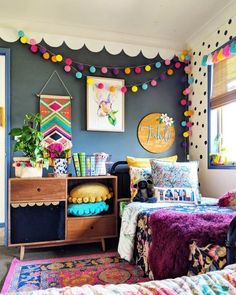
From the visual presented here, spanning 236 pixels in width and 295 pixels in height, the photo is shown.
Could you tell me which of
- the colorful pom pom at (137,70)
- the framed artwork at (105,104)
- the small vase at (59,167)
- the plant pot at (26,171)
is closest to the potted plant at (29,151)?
the plant pot at (26,171)

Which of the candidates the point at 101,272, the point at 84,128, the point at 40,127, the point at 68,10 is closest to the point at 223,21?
the point at 68,10

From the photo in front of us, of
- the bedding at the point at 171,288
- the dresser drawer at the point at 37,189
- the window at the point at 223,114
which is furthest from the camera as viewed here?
the window at the point at 223,114

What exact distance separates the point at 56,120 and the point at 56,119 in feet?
0.04

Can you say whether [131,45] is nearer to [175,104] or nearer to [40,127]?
[175,104]

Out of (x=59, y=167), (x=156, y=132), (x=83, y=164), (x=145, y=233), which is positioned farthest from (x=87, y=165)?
(x=156, y=132)

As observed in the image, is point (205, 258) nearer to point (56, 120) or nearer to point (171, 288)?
point (171, 288)

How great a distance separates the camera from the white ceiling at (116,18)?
250 cm

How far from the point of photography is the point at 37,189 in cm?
238

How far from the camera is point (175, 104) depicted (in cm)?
333

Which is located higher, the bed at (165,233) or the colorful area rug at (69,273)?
the bed at (165,233)

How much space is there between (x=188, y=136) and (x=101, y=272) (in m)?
1.97

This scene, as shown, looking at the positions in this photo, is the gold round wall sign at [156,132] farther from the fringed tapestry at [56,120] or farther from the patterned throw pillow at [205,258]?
the patterned throw pillow at [205,258]

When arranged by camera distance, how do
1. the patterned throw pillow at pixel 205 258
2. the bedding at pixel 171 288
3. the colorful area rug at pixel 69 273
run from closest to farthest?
the bedding at pixel 171 288, the patterned throw pillow at pixel 205 258, the colorful area rug at pixel 69 273

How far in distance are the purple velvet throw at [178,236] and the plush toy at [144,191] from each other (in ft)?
2.09
